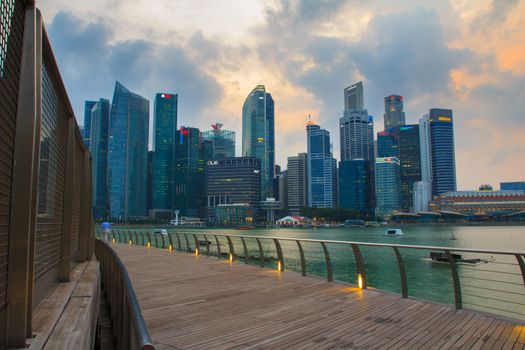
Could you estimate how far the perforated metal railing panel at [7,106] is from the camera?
94.4 inches

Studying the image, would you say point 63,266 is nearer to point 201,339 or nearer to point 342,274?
point 201,339

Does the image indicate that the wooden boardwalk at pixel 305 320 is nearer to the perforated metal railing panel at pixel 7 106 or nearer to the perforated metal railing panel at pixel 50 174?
the perforated metal railing panel at pixel 50 174

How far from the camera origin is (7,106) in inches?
99.4

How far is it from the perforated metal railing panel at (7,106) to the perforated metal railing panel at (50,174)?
111 centimetres

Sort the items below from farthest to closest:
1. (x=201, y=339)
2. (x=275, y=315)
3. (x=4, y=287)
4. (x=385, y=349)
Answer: (x=275, y=315), (x=201, y=339), (x=385, y=349), (x=4, y=287)

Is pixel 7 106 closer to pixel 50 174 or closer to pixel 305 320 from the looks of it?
pixel 50 174

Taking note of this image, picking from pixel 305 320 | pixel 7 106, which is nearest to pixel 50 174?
pixel 7 106

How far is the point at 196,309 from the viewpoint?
20.2 feet

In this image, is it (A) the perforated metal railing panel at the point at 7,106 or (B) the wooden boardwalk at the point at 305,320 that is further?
(B) the wooden boardwalk at the point at 305,320

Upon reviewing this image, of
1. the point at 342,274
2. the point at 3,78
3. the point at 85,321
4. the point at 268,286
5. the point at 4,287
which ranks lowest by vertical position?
the point at 342,274

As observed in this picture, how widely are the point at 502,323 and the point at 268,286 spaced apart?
4.54 meters

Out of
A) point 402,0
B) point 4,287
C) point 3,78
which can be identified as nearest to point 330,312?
point 4,287

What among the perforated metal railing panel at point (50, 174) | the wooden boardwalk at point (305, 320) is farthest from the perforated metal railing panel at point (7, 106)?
the wooden boardwalk at point (305, 320)

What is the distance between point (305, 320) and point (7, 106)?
460 cm
